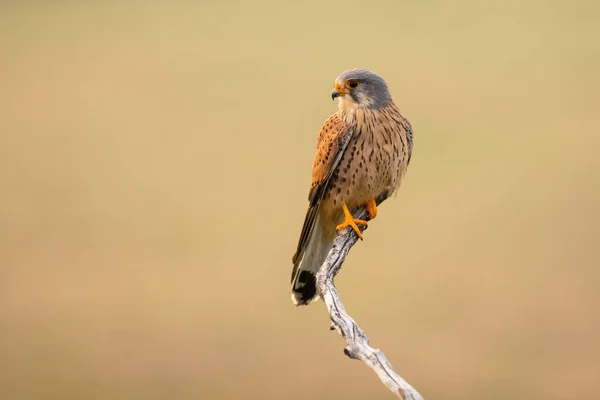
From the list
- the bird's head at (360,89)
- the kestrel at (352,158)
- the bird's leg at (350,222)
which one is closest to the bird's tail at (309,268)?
the kestrel at (352,158)

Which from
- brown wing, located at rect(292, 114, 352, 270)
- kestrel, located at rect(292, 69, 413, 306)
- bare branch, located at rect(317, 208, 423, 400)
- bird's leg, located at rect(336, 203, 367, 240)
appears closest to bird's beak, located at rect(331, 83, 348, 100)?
kestrel, located at rect(292, 69, 413, 306)

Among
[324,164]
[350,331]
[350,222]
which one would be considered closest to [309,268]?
[350,222]

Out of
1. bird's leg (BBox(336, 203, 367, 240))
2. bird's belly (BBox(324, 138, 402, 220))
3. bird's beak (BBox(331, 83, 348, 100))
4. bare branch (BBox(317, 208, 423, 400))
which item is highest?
bird's beak (BBox(331, 83, 348, 100))

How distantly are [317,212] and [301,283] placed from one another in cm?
34

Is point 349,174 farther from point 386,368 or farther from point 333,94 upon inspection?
point 386,368

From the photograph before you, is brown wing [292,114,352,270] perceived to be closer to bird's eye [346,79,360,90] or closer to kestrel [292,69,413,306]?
kestrel [292,69,413,306]

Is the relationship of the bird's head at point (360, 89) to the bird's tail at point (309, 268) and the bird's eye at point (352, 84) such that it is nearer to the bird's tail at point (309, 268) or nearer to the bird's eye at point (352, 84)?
the bird's eye at point (352, 84)

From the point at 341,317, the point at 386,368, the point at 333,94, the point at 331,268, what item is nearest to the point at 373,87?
the point at 333,94

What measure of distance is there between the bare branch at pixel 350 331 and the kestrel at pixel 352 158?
0.20m

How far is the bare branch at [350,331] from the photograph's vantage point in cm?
233

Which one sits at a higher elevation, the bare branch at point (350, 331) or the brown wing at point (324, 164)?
the brown wing at point (324, 164)

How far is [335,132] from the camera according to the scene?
3.57 meters

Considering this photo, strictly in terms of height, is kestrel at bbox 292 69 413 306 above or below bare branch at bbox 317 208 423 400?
above

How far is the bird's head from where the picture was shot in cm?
350
